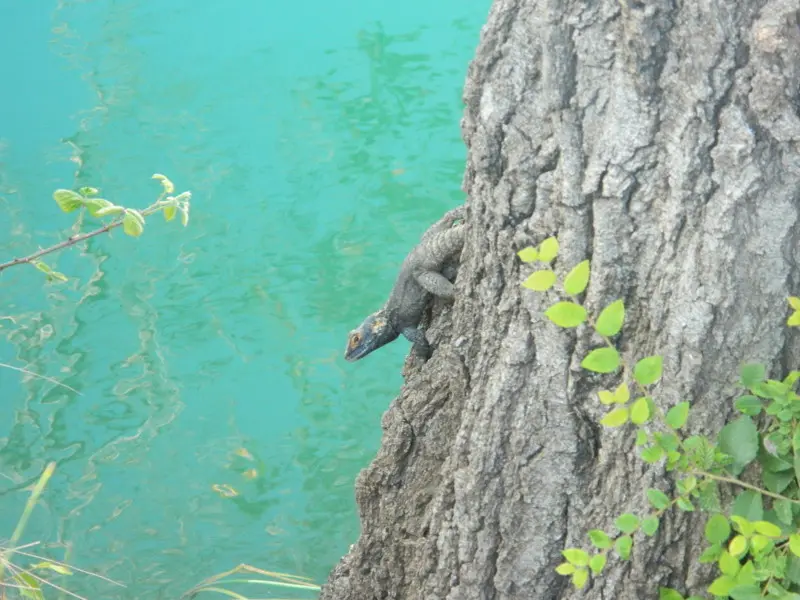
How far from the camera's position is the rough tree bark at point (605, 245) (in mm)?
1153

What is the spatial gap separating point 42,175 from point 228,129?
999 mm

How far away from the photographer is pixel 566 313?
3.33 ft

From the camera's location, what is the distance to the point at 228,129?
514 centimetres

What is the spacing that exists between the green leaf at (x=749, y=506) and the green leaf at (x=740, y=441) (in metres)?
0.03

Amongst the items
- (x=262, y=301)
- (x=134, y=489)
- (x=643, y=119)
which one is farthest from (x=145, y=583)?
(x=643, y=119)

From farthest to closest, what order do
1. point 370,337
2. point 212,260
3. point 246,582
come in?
point 212,260 < point 246,582 < point 370,337

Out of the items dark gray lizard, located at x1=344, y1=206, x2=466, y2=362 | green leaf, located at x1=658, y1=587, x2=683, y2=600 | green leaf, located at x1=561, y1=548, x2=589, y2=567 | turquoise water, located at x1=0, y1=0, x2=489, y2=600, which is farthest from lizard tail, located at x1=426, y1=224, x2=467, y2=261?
turquoise water, located at x1=0, y1=0, x2=489, y2=600

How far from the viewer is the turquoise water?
3318 millimetres

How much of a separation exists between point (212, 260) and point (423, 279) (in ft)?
8.28

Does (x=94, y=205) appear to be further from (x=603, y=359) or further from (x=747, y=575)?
(x=747, y=575)

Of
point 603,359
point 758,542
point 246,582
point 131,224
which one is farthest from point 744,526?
point 246,582

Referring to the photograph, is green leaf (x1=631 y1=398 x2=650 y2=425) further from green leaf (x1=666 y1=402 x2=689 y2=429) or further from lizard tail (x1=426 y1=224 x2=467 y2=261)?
lizard tail (x1=426 y1=224 x2=467 y2=261)

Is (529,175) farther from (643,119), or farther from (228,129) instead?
(228,129)

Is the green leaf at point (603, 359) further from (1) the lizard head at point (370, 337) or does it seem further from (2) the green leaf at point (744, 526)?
(1) the lizard head at point (370, 337)
